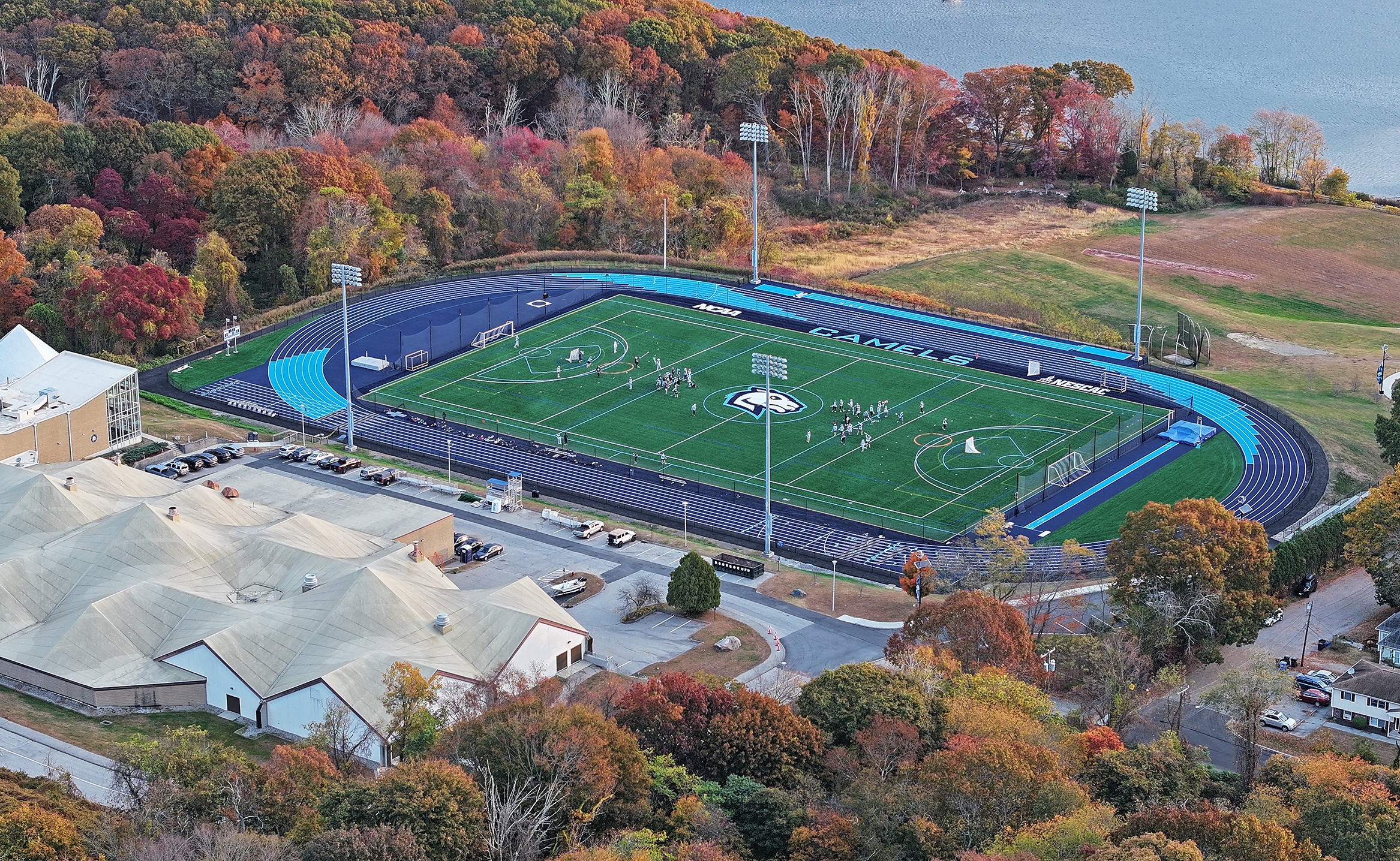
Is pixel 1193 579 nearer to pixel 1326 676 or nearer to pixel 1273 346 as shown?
pixel 1326 676

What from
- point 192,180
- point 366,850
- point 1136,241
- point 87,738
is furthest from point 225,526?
point 1136,241

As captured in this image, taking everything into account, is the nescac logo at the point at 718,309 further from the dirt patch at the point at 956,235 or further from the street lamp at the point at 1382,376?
the street lamp at the point at 1382,376

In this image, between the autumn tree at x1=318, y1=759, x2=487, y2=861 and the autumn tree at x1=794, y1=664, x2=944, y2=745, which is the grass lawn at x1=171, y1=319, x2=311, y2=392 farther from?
the autumn tree at x1=318, y1=759, x2=487, y2=861

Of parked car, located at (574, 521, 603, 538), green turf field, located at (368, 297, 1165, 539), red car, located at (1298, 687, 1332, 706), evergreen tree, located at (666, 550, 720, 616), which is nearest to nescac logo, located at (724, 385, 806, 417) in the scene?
green turf field, located at (368, 297, 1165, 539)

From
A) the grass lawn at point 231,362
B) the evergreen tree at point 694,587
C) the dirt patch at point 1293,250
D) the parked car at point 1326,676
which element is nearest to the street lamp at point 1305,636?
the parked car at point 1326,676

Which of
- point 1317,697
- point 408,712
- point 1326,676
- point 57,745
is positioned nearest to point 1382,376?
point 1326,676
